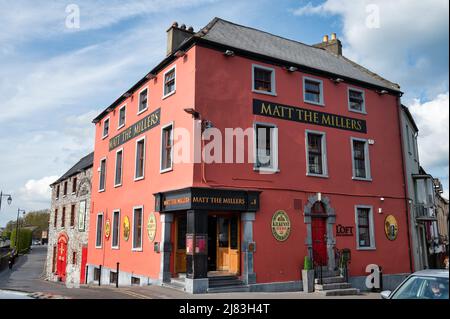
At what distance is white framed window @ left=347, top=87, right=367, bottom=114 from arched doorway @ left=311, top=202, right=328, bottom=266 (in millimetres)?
5541

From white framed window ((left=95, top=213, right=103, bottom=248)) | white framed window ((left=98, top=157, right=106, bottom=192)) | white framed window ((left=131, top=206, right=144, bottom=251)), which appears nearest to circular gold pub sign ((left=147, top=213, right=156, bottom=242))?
white framed window ((left=131, top=206, right=144, bottom=251))

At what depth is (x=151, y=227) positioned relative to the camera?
53.1 ft

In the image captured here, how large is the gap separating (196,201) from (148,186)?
4411 millimetres

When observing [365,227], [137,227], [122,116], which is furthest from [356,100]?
[122,116]

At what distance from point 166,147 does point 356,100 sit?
980 centimetres

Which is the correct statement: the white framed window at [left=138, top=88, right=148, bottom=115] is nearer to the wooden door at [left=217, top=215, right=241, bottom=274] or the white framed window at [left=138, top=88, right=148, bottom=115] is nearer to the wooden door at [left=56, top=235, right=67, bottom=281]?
the wooden door at [left=217, top=215, right=241, bottom=274]

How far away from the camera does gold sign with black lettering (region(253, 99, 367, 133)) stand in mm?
15888

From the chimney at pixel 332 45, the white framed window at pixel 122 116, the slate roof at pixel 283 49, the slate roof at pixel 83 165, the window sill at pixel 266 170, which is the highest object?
the chimney at pixel 332 45

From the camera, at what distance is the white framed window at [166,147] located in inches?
631

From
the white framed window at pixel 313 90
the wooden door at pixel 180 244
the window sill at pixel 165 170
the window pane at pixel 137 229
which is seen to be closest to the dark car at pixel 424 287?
the wooden door at pixel 180 244

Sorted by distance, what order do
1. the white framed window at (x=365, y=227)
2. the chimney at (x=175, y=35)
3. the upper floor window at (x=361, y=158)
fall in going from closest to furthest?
the white framed window at (x=365, y=227)
the chimney at (x=175, y=35)
the upper floor window at (x=361, y=158)

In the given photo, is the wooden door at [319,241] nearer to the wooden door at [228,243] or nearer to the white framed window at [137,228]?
the wooden door at [228,243]

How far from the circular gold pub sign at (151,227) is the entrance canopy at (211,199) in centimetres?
121
